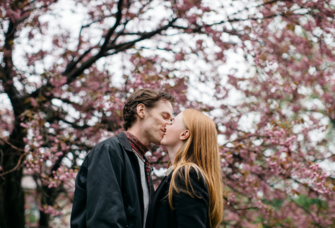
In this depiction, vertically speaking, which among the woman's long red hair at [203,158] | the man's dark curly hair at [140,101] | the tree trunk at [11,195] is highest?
the man's dark curly hair at [140,101]

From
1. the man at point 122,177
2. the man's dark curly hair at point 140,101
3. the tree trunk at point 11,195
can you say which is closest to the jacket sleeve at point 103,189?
the man at point 122,177

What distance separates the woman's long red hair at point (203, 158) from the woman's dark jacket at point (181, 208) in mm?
52

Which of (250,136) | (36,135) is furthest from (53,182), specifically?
(250,136)

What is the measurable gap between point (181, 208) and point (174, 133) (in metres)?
0.53

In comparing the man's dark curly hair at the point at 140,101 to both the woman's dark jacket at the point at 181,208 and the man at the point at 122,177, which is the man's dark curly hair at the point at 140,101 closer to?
the man at the point at 122,177

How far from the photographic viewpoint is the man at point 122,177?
136 centimetres

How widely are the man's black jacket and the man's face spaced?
0.87 feet

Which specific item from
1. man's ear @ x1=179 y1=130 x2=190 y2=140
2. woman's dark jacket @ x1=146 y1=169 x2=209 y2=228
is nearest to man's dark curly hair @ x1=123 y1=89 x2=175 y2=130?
man's ear @ x1=179 y1=130 x2=190 y2=140

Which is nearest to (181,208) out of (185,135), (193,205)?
(193,205)

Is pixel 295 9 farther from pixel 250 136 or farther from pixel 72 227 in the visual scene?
pixel 72 227

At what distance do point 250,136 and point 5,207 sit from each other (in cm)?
394

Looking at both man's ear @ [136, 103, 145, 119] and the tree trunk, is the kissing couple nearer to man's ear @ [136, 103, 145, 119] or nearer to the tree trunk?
man's ear @ [136, 103, 145, 119]

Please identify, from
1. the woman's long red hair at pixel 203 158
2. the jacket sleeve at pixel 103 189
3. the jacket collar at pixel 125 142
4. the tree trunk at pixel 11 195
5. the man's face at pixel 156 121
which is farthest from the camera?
the tree trunk at pixel 11 195

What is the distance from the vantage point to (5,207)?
433 cm
